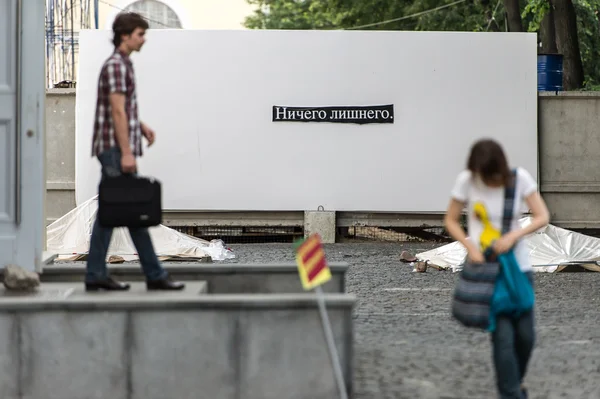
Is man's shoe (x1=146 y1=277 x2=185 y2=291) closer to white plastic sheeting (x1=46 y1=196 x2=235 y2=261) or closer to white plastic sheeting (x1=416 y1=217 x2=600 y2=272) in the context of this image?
white plastic sheeting (x1=416 y1=217 x2=600 y2=272)

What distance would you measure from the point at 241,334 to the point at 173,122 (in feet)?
37.3

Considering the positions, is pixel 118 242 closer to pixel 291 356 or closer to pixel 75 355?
pixel 75 355

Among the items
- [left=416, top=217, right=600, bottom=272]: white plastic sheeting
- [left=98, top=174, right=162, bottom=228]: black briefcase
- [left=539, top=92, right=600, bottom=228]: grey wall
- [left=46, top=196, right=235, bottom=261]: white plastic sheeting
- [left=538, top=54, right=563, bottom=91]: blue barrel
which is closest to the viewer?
[left=98, top=174, right=162, bottom=228]: black briefcase

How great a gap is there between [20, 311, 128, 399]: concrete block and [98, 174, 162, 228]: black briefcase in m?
1.02

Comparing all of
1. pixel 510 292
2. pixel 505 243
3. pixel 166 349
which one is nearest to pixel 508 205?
pixel 505 243

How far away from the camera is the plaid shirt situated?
7117mm

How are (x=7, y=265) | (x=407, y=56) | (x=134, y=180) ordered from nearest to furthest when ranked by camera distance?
(x=134, y=180)
(x=7, y=265)
(x=407, y=56)

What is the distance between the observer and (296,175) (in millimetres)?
17109

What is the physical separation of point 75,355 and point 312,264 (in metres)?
1.29

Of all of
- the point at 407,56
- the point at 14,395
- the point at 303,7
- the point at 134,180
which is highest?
the point at 303,7

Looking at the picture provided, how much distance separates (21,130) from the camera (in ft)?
24.4

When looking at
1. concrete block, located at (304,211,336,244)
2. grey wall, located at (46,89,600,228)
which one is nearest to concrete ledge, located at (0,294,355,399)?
concrete block, located at (304,211,336,244)

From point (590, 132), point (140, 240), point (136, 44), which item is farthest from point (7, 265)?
point (590, 132)

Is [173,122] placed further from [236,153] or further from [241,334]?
[241,334]
